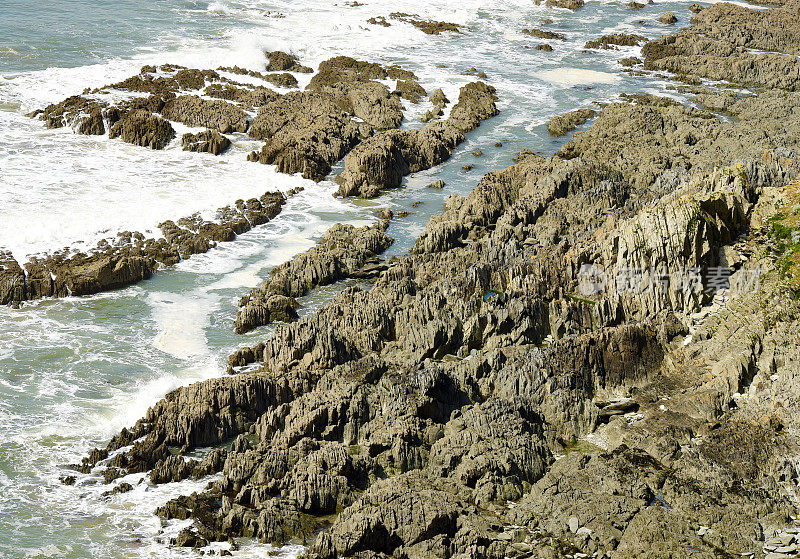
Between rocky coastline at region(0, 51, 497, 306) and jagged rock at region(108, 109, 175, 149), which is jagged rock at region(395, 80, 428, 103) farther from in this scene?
jagged rock at region(108, 109, 175, 149)

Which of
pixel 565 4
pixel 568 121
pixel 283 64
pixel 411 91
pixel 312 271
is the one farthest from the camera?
pixel 565 4

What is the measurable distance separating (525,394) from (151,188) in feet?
70.8

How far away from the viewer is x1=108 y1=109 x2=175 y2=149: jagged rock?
39906 mm

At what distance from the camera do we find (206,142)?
39.9m

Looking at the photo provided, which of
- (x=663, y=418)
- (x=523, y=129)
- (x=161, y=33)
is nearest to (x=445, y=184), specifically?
(x=523, y=129)

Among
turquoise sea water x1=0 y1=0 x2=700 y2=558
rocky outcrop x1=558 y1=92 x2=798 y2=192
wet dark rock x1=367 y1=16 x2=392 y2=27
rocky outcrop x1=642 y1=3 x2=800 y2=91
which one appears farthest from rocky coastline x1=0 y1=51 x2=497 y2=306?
rocky outcrop x1=642 y1=3 x2=800 y2=91

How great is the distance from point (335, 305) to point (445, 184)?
14.0 meters

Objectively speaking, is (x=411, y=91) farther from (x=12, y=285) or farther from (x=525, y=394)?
(x=525, y=394)

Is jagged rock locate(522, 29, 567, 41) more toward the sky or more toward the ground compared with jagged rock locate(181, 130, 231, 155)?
more toward the sky

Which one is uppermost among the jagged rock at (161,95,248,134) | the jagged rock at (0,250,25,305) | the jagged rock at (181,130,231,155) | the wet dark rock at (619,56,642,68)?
the wet dark rock at (619,56,642,68)

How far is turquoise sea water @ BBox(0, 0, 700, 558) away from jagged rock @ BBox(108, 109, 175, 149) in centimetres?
94

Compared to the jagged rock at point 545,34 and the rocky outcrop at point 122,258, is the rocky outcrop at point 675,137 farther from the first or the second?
the jagged rock at point 545,34

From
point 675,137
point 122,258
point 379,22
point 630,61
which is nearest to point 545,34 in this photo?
point 630,61

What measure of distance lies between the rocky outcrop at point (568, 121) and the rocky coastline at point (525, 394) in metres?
12.2
